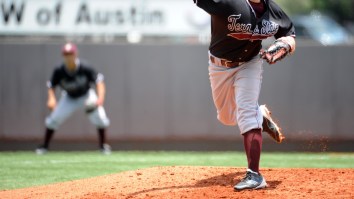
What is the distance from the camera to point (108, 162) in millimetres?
10336

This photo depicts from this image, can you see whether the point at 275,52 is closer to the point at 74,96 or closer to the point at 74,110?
the point at 74,96

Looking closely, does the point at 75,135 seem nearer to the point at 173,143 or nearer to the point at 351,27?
the point at 173,143

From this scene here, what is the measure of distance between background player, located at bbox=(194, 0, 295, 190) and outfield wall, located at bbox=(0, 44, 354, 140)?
20.4ft

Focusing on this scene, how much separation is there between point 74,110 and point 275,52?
6751 millimetres

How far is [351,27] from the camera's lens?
3475 cm

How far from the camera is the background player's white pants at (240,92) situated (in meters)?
6.45

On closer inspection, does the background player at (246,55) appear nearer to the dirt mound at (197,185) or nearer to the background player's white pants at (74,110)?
the dirt mound at (197,185)

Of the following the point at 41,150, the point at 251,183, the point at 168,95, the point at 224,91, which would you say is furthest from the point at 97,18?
the point at 251,183

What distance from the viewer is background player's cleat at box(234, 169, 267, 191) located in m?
6.23

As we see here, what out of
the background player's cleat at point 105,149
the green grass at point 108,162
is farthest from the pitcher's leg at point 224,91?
the background player's cleat at point 105,149

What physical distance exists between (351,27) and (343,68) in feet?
73.6

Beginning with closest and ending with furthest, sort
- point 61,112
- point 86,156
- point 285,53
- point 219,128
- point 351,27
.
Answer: point 285,53
point 86,156
point 61,112
point 219,128
point 351,27

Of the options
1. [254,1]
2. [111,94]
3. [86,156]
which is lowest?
[86,156]

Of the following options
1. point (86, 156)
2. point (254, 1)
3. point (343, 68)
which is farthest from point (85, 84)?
point (254, 1)
